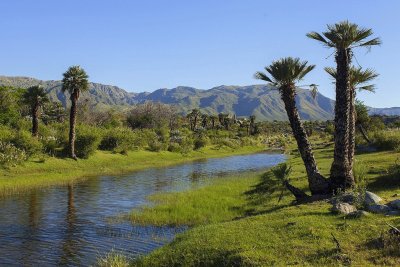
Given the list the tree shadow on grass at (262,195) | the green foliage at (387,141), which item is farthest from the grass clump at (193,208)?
the green foliage at (387,141)

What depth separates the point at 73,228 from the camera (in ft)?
75.2

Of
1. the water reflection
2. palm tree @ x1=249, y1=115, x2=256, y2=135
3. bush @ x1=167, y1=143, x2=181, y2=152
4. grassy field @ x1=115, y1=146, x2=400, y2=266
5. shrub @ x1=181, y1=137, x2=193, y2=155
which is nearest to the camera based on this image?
grassy field @ x1=115, y1=146, x2=400, y2=266

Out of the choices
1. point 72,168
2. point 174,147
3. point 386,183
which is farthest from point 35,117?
point 386,183

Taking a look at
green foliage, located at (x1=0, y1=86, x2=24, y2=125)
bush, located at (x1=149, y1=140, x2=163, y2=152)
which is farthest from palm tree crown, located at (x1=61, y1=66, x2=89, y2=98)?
bush, located at (x1=149, y1=140, x2=163, y2=152)

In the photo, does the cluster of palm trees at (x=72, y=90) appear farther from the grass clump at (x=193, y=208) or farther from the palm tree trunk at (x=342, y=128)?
the palm tree trunk at (x=342, y=128)

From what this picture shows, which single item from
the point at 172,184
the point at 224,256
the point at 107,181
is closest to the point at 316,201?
the point at 224,256

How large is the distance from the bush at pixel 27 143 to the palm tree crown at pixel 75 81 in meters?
7.63

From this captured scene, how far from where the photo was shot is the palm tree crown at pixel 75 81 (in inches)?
2063

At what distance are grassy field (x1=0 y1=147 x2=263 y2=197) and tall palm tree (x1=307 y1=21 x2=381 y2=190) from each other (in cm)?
2529

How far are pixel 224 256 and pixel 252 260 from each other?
1.16 m

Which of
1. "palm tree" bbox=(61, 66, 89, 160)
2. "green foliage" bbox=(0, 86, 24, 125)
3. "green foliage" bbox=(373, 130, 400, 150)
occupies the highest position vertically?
"palm tree" bbox=(61, 66, 89, 160)

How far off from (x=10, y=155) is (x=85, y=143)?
13.7 meters

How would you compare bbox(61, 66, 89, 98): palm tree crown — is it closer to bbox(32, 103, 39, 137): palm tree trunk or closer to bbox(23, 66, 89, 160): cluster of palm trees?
bbox(23, 66, 89, 160): cluster of palm trees

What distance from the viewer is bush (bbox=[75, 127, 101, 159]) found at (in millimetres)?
56344
